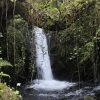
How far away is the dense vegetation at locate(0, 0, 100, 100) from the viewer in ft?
31.7

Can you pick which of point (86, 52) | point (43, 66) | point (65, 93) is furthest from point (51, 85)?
point (43, 66)

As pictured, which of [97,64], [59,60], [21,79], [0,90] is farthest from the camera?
[59,60]

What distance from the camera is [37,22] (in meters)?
9.61

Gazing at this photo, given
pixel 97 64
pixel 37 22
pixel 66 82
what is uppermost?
pixel 37 22

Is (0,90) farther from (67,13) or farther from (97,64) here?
(97,64)

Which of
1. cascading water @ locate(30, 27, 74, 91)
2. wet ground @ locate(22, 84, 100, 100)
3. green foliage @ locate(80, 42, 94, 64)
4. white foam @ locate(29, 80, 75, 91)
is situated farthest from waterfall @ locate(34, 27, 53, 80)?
wet ground @ locate(22, 84, 100, 100)

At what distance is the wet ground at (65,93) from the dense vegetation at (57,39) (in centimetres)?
96

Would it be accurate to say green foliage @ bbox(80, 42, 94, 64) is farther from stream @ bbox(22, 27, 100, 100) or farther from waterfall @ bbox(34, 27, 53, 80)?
waterfall @ bbox(34, 27, 53, 80)

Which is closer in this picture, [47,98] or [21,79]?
[47,98]

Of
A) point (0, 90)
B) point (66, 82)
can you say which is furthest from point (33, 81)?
point (0, 90)

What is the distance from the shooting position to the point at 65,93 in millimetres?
11367

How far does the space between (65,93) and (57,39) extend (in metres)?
4.60

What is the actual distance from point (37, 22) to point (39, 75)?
6.34m

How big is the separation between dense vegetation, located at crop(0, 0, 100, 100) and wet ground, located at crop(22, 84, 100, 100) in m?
0.96
